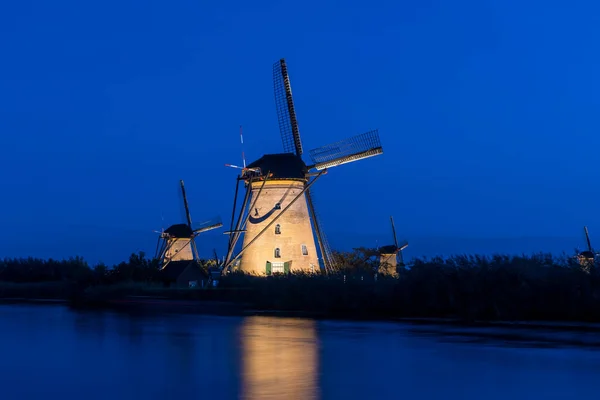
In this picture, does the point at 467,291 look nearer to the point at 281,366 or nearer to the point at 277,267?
the point at 281,366

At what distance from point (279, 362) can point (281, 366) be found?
0.52 metres

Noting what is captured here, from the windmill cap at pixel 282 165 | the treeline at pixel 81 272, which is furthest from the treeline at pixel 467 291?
the treeline at pixel 81 272

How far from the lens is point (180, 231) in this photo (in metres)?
53.5

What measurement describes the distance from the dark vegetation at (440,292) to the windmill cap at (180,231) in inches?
564

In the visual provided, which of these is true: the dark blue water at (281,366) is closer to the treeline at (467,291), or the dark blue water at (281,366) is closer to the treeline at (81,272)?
the treeline at (467,291)

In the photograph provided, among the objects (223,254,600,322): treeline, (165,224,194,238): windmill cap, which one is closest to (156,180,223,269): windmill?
(165,224,194,238): windmill cap

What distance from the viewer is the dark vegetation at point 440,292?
22078 millimetres

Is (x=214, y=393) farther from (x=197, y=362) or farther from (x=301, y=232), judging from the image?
(x=301, y=232)

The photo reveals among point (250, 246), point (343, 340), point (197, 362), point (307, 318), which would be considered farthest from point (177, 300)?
point (197, 362)

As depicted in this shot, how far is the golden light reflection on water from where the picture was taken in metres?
9.70

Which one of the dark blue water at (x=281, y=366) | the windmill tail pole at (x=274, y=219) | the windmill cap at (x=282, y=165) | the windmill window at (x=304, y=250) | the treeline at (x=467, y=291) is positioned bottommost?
the dark blue water at (x=281, y=366)

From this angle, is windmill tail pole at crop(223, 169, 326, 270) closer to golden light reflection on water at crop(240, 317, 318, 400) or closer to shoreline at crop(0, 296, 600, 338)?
shoreline at crop(0, 296, 600, 338)

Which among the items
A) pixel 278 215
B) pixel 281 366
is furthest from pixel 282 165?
pixel 281 366

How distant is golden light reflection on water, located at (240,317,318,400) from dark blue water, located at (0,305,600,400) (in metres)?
0.02
